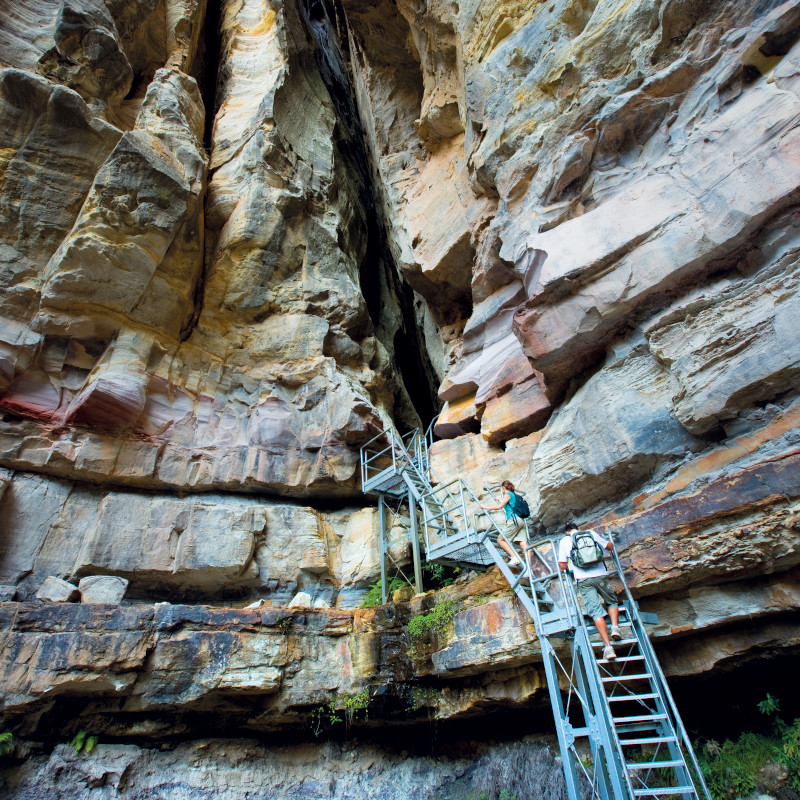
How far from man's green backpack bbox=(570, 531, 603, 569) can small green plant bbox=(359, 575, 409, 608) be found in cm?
508

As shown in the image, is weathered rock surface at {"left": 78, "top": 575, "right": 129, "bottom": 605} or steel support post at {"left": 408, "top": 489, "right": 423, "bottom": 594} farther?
steel support post at {"left": 408, "top": 489, "right": 423, "bottom": 594}

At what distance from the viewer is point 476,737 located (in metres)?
8.07

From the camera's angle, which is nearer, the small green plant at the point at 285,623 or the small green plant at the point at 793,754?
the small green plant at the point at 793,754

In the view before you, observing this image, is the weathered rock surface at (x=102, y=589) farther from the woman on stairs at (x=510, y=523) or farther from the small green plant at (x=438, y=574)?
the woman on stairs at (x=510, y=523)

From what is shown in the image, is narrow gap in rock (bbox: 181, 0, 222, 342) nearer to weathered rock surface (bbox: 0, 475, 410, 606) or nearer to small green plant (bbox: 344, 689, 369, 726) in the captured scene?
weathered rock surface (bbox: 0, 475, 410, 606)

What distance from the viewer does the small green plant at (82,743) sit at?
7425 millimetres

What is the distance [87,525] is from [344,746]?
19.6 feet

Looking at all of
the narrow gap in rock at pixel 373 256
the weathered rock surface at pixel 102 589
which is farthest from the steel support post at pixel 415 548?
the narrow gap in rock at pixel 373 256

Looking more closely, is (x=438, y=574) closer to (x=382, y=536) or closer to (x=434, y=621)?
(x=382, y=536)

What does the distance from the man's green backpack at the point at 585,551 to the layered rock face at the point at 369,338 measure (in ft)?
2.23

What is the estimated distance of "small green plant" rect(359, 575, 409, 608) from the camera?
10.1 m

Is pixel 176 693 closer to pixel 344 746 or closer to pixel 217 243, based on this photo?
pixel 344 746

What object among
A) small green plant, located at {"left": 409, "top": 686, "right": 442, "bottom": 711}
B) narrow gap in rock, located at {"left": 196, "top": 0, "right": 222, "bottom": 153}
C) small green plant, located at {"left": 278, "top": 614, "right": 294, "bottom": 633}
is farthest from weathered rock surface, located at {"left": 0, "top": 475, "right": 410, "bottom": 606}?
narrow gap in rock, located at {"left": 196, "top": 0, "right": 222, "bottom": 153}

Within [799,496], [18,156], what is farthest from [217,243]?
[799,496]
